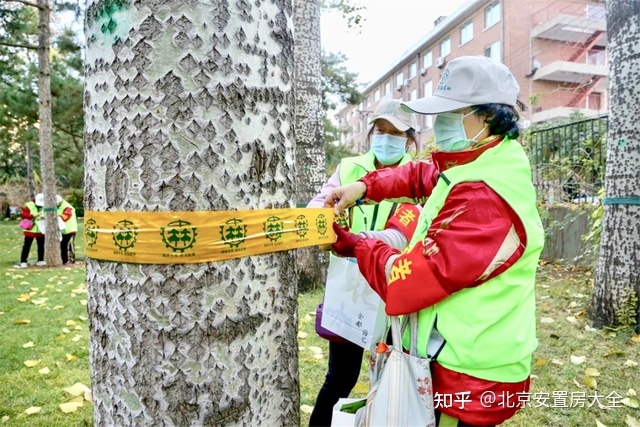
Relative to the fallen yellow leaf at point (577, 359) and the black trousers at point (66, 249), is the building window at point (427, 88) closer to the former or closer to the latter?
the black trousers at point (66, 249)

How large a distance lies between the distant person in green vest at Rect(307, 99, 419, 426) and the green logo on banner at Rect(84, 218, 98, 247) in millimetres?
1110

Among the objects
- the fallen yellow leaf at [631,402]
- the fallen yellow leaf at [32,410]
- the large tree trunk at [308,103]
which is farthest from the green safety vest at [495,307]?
the large tree trunk at [308,103]

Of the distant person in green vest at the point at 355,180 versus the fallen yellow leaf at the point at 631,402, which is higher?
the distant person in green vest at the point at 355,180

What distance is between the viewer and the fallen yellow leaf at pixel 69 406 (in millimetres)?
2942

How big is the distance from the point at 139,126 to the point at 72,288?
6744 mm

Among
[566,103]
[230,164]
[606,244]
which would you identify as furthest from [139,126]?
[566,103]

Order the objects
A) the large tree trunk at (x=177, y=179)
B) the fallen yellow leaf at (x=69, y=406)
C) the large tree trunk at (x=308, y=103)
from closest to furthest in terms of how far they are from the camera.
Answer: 1. the large tree trunk at (x=177, y=179)
2. the fallen yellow leaf at (x=69, y=406)
3. the large tree trunk at (x=308, y=103)

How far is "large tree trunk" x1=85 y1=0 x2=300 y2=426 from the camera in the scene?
1.06 metres

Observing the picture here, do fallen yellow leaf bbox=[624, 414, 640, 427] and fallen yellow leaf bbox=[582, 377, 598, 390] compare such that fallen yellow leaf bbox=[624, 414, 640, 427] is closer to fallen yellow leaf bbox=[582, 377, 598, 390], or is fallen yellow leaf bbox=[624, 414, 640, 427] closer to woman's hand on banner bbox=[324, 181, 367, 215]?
fallen yellow leaf bbox=[582, 377, 598, 390]

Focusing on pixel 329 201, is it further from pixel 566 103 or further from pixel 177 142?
pixel 566 103

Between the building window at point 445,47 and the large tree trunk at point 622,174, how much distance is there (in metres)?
23.5

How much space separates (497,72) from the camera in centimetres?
140

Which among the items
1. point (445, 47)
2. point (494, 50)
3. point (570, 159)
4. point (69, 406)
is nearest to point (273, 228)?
point (69, 406)

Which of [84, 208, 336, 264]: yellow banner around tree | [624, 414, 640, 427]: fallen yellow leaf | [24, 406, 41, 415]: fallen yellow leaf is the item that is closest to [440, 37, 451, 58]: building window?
[624, 414, 640, 427]: fallen yellow leaf
